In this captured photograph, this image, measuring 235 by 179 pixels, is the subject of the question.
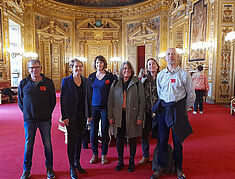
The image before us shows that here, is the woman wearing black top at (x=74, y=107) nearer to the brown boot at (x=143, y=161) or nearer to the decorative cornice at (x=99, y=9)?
the brown boot at (x=143, y=161)

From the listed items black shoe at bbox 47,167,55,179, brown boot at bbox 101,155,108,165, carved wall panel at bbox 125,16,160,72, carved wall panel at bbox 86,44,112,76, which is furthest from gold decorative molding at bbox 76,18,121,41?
black shoe at bbox 47,167,55,179

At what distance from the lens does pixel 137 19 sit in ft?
51.9

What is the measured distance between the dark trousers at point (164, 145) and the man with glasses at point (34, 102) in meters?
1.64

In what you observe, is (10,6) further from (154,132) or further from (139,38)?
(154,132)

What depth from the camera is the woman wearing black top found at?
271cm

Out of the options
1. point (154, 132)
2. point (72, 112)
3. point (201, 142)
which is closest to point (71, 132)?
point (72, 112)

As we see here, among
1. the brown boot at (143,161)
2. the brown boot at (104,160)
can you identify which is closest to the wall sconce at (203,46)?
the brown boot at (143,161)

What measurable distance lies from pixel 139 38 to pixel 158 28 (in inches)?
76.5

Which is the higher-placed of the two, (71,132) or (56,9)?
(56,9)

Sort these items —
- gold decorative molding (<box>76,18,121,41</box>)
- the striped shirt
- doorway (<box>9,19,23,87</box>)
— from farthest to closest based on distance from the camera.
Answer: gold decorative molding (<box>76,18,121,41</box>)
doorway (<box>9,19,23,87</box>)
the striped shirt

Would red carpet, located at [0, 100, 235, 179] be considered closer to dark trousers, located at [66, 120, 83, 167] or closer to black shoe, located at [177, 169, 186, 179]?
black shoe, located at [177, 169, 186, 179]

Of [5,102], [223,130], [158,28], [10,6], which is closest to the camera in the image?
[223,130]

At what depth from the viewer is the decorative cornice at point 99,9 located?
557 inches

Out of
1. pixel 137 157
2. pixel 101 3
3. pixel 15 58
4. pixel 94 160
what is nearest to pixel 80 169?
pixel 94 160
